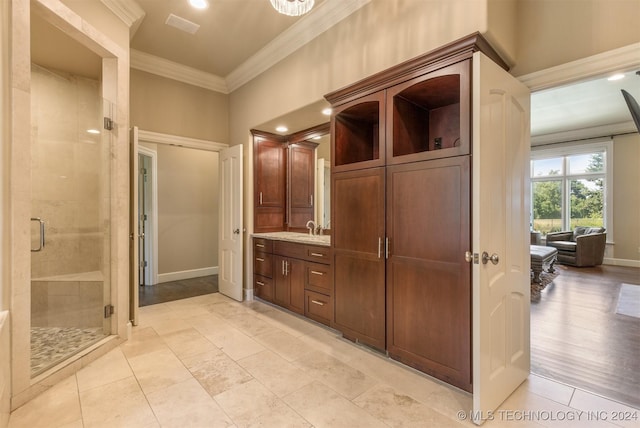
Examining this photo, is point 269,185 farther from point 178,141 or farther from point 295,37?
point 295,37

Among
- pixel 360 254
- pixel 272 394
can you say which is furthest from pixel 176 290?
pixel 360 254

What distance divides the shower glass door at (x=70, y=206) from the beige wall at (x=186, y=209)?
197 centimetres

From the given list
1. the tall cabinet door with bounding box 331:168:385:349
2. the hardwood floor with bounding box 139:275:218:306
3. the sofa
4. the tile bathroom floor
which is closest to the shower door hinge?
the tile bathroom floor

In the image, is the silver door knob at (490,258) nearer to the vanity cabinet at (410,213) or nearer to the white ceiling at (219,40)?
the vanity cabinet at (410,213)

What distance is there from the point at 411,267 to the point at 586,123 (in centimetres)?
716

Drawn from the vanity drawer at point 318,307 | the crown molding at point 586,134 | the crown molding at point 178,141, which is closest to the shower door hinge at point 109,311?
the vanity drawer at point 318,307

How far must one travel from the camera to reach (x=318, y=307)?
10.6 feet

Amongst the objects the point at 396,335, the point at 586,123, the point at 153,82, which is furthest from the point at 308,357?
the point at 586,123

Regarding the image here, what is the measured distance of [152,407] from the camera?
6.20 ft

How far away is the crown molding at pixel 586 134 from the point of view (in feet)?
21.3

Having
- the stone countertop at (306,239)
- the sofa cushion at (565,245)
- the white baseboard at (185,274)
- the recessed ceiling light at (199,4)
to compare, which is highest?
the recessed ceiling light at (199,4)

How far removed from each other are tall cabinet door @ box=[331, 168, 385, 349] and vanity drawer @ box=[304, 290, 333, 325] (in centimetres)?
23

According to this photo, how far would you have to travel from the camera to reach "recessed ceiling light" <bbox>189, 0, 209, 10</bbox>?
9.18 feet

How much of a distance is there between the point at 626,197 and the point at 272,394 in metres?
8.45
